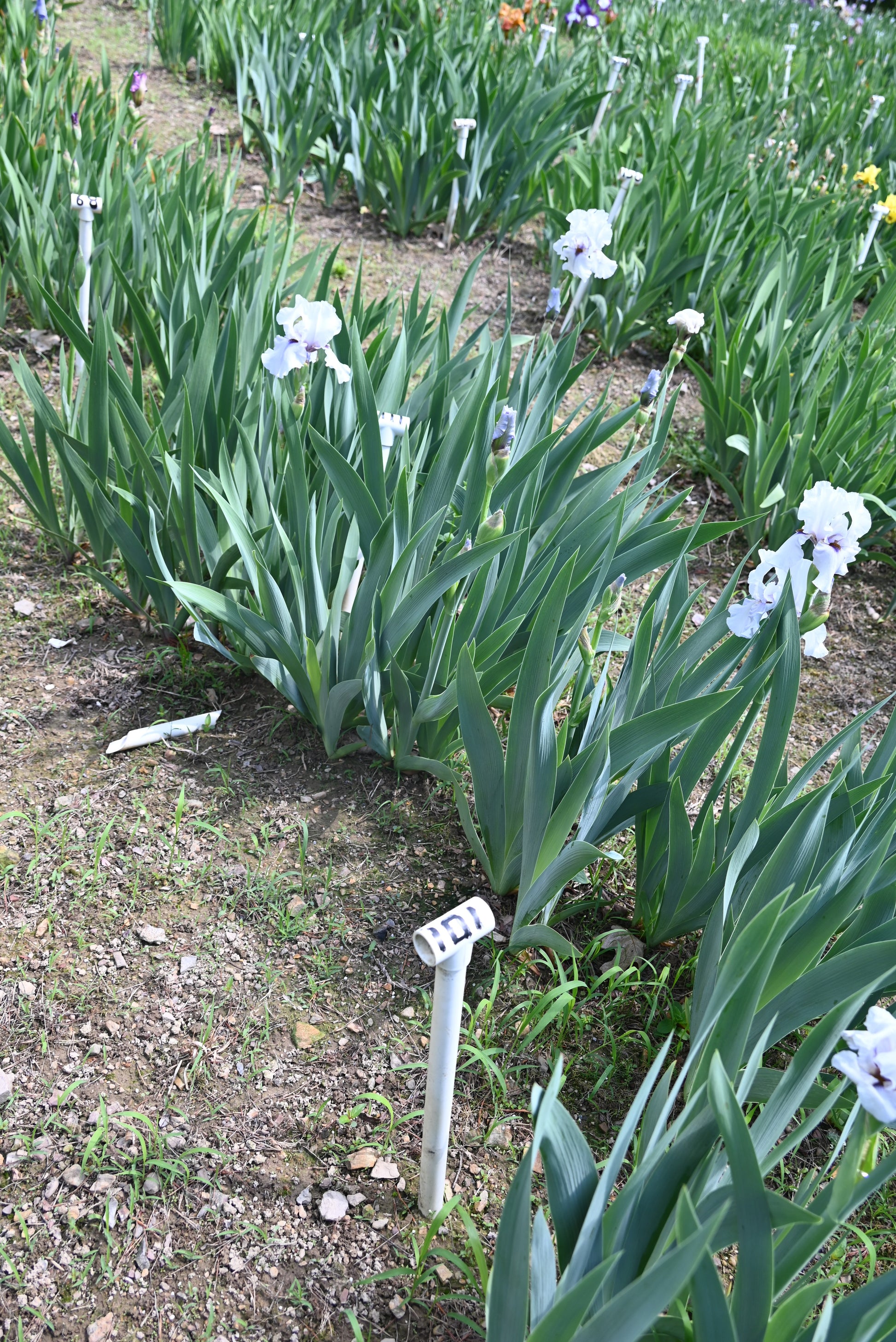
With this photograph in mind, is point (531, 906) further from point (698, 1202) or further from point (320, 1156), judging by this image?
point (698, 1202)

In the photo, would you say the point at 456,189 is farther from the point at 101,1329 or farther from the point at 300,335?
the point at 101,1329

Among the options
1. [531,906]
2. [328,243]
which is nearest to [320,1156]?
[531,906]

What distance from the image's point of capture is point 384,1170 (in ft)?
4.18

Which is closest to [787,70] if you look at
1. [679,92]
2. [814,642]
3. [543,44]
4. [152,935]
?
[543,44]

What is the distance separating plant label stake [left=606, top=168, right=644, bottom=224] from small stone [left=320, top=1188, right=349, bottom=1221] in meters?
1.85

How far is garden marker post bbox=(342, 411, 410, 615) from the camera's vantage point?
1675 millimetres

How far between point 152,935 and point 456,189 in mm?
3207

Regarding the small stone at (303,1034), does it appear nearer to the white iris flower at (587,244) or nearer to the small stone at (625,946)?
the small stone at (625,946)

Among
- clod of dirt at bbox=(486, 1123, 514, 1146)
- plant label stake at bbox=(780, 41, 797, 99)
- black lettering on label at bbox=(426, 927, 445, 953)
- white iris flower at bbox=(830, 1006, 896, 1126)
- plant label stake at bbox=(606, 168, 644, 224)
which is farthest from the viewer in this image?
plant label stake at bbox=(780, 41, 797, 99)

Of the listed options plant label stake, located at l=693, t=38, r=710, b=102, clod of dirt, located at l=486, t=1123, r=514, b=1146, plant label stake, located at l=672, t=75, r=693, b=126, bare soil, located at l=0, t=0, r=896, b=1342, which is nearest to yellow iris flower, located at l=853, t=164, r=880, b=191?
plant label stake, located at l=672, t=75, r=693, b=126

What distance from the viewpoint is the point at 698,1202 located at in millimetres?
937

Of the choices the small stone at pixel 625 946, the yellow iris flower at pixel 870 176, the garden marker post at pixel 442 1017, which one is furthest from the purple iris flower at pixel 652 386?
the yellow iris flower at pixel 870 176

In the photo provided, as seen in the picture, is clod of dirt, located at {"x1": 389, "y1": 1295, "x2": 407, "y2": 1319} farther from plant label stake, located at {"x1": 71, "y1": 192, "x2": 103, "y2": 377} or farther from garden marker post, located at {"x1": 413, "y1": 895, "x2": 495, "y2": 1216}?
plant label stake, located at {"x1": 71, "y1": 192, "x2": 103, "y2": 377}

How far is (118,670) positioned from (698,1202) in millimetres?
1452
